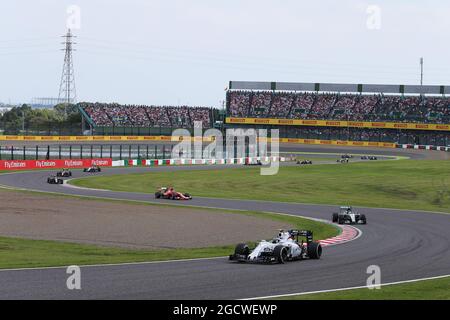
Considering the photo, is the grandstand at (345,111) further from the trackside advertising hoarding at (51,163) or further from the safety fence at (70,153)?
the trackside advertising hoarding at (51,163)

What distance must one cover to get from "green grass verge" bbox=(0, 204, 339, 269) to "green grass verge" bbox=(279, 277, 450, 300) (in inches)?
287

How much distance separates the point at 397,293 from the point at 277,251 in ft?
18.4

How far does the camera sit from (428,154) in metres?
119

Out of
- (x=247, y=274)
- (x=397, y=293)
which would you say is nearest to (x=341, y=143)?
(x=247, y=274)

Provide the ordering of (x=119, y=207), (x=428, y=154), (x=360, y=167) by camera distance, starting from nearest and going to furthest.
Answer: (x=119, y=207) → (x=360, y=167) → (x=428, y=154)

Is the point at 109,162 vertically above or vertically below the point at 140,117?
below

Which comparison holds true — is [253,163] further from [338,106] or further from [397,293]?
[397,293]

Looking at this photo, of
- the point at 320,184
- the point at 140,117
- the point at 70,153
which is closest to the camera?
the point at 320,184

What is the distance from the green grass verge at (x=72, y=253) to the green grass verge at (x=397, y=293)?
7.28 meters

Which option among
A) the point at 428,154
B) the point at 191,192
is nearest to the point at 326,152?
the point at 428,154

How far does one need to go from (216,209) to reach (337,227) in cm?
958

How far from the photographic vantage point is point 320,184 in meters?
69.4

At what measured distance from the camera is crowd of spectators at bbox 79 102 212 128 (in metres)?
131
